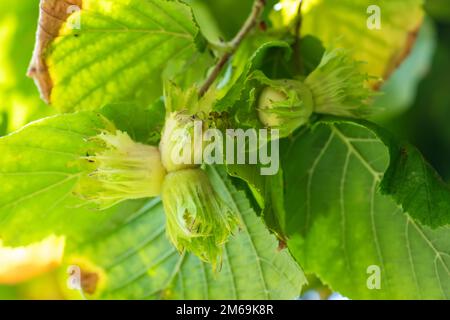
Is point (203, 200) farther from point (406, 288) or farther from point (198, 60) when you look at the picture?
point (406, 288)

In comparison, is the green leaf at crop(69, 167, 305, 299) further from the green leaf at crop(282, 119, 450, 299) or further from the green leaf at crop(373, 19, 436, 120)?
the green leaf at crop(373, 19, 436, 120)

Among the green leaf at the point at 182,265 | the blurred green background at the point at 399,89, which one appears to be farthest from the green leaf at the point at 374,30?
the green leaf at the point at 182,265

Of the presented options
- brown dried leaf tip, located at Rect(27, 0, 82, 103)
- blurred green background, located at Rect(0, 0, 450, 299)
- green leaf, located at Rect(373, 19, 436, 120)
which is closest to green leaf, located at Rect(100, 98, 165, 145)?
brown dried leaf tip, located at Rect(27, 0, 82, 103)

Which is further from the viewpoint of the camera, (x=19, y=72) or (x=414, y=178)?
(x=19, y=72)

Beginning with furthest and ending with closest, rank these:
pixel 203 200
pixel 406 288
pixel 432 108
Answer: pixel 432 108
pixel 406 288
pixel 203 200

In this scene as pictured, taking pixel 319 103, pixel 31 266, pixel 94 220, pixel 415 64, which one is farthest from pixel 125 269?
pixel 415 64

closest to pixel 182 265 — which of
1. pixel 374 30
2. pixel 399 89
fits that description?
pixel 374 30

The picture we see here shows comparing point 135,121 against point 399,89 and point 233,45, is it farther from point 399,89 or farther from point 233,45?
point 399,89
